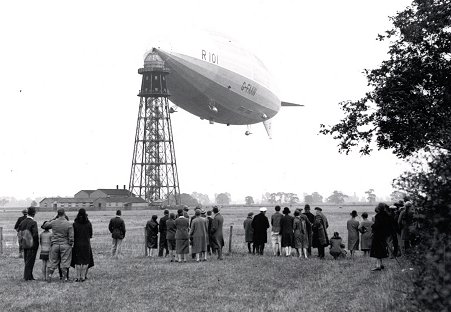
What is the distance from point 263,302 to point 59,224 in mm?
7395

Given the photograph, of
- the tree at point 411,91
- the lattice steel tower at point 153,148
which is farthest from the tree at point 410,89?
the lattice steel tower at point 153,148

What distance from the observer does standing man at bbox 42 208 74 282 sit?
18062 mm

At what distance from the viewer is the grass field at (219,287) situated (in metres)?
13.6

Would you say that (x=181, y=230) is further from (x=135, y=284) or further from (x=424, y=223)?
(x=424, y=223)

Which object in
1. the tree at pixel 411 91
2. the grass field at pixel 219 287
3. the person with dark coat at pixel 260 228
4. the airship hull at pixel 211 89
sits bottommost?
the grass field at pixel 219 287

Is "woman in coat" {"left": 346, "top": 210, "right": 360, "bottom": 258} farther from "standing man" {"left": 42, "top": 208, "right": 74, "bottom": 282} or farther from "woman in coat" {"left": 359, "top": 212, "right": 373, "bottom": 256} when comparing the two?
"standing man" {"left": 42, "top": 208, "right": 74, "bottom": 282}

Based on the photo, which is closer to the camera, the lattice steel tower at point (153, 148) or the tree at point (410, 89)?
the tree at point (410, 89)

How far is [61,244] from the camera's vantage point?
18047mm

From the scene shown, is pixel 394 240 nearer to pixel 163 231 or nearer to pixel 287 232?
pixel 287 232

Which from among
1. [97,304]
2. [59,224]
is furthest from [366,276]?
[59,224]

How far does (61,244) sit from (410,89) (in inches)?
591

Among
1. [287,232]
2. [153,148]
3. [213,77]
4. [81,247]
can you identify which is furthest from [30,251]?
[153,148]

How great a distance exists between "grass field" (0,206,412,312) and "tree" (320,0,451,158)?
5.70 metres

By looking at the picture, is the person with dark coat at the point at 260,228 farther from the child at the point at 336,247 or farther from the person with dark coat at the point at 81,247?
the person with dark coat at the point at 81,247
